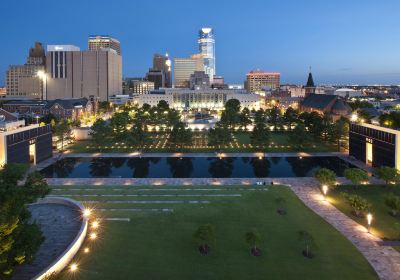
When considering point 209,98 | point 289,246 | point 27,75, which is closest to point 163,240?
point 289,246

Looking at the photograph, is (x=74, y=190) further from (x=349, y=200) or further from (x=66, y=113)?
(x=66, y=113)

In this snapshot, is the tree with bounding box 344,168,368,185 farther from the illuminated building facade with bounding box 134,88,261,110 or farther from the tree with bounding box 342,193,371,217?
the illuminated building facade with bounding box 134,88,261,110

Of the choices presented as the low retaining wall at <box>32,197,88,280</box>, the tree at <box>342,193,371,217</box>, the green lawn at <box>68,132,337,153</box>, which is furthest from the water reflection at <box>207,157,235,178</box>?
the low retaining wall at <box>32,197,88,280</box>

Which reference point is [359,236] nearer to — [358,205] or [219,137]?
[358,205]

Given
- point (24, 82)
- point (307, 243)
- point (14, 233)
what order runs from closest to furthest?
1. point (14, 233)
2. point (307, 243)
3. point (24, 82)

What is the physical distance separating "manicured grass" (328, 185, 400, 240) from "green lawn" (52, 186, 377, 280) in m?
2.83

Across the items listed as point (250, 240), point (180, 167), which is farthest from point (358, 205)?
point (180, 167)

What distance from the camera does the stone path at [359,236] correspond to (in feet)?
57.8

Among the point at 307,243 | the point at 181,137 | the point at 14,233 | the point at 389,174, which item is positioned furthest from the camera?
the point at 181,137

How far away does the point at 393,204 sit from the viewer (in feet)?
79.9

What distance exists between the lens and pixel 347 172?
99.9 feet

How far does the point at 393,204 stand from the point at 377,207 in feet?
7.61

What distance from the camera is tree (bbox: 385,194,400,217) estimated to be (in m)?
24.0

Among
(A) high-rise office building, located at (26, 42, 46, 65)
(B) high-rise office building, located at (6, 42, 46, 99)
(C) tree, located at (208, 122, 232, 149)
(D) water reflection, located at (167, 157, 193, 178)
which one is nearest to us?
(D) water reflection, located at (167, 157, 193, 178)
